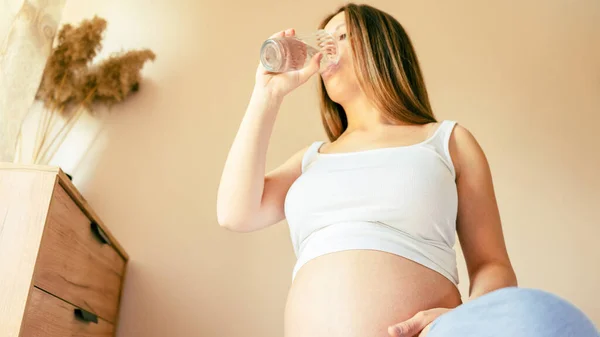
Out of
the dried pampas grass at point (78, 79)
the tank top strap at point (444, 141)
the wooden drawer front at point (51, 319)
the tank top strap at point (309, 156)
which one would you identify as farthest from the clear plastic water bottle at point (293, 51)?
the dried pampas grass at point (78, 79)

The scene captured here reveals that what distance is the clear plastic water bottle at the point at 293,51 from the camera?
0.96m

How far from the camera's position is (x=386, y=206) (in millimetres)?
866

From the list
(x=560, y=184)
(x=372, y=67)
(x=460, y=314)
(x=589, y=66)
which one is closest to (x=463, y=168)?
(x=372, y=67)

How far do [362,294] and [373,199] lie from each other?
160 millimetres

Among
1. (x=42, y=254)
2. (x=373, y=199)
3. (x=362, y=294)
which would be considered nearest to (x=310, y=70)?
(x=373, y=199)

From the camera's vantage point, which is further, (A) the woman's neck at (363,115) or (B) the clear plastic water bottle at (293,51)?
(A) the woman's neck at (363,115)

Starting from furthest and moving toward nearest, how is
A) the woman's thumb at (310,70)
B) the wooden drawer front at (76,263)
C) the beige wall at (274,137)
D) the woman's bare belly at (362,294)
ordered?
1. the beige wall at (274,137)
2. the woman's thumb at (310,70)
3. the wooden drawer front at (76,263)
4. the woman's bare belly at (362,294)

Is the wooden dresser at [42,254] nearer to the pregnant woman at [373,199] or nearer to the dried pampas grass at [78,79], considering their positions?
the pregnant woman at [373,199]

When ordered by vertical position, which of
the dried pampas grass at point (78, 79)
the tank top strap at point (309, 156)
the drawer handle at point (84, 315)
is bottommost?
the drawer handle at point (84, 315)

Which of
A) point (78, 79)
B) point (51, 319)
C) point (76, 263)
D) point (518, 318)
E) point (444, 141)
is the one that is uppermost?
point (78, 79)

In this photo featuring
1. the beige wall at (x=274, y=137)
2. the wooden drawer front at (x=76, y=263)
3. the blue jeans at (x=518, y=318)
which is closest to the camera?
the blue jeans at (x=518, y=318)

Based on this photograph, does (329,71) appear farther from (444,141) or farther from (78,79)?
(78,79)

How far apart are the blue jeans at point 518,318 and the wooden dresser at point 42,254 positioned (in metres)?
0.58

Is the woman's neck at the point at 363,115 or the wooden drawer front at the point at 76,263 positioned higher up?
the woman's neck at the point at 363,115
